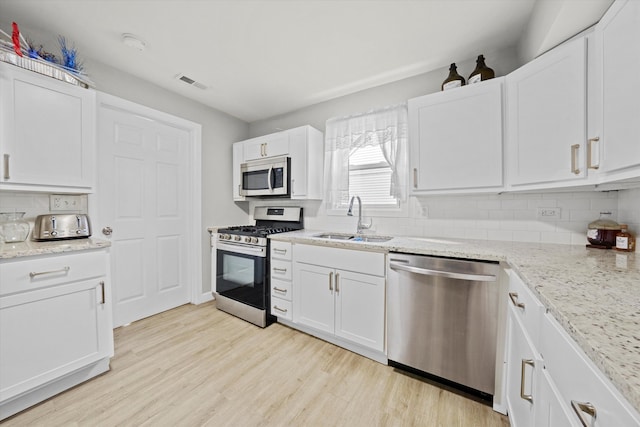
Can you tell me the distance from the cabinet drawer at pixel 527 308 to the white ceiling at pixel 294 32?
142 cm

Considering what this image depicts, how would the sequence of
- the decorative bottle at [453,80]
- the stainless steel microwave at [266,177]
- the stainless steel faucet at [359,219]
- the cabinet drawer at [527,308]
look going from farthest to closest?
the stainless steel microwave at [266,177], the stainless steel faucet at [359,219], the decorative bottle at [453,80], the cabinet drawer at [527,308]

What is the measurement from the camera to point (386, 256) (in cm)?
184

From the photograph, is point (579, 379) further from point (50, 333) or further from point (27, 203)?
point (27, 203)

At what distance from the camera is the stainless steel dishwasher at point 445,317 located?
4.86ft

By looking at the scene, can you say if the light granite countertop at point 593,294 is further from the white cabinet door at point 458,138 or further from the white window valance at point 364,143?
the white window valance at point 364,143

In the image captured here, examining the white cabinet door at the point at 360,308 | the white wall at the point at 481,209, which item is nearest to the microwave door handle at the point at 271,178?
the white wall at the point at 481,209

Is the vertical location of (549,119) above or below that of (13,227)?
above

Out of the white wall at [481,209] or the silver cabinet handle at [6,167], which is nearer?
the silver cabinet handle at [6,167]

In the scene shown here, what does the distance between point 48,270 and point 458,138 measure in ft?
9.57

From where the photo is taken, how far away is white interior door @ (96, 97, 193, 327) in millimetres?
2369

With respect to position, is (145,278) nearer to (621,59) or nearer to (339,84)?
(339,84)

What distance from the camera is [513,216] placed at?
1.96m

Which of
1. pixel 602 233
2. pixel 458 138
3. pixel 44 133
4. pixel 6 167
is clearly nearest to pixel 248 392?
pixel 6 167

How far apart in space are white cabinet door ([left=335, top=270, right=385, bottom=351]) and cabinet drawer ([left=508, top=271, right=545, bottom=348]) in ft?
2.68
